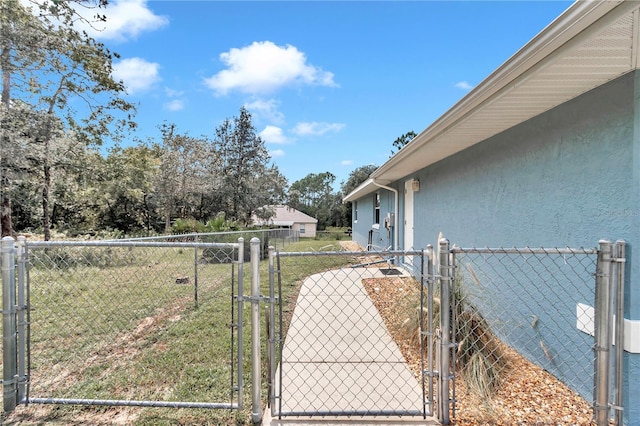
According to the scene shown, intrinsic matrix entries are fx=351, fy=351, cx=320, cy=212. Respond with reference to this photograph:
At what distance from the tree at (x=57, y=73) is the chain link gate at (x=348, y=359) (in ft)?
33.9

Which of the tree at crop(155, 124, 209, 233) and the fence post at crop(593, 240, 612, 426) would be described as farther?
the tree at crop(155, 124, 209, 233)

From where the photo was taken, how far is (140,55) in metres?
12.9

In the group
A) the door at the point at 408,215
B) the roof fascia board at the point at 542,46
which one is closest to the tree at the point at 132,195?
the door at the point at 408,215

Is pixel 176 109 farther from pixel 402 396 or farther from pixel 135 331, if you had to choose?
pixel 402 396

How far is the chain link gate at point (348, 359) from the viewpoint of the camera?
2.63 m

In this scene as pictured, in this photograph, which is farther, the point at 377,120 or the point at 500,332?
the point at 377,120

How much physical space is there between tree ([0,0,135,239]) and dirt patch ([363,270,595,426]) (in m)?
11.3

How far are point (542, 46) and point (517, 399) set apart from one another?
2.77 metres

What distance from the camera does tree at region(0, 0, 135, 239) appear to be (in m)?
9.66

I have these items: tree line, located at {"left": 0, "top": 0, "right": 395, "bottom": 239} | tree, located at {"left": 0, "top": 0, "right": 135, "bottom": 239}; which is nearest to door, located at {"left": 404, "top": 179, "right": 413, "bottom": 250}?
tree line, located at {"left": 0, "top": 0, "right": 395, "bottom": 239}

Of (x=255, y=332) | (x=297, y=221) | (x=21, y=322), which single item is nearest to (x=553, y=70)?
(x=255, y=332)

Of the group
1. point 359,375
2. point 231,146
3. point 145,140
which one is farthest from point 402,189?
point 145,140

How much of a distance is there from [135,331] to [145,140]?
86.9 ft

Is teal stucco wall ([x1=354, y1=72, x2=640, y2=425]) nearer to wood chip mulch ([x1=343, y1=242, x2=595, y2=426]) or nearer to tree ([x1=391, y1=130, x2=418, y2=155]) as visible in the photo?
wood chip mulch ([x1=343, y1=242, x2=595, y2=426])
